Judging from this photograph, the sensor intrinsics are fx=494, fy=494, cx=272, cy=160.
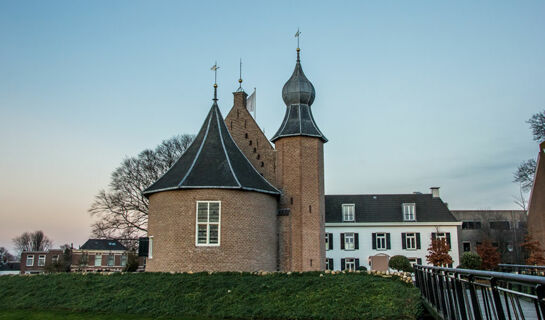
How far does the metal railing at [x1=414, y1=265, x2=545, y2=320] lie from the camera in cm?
405

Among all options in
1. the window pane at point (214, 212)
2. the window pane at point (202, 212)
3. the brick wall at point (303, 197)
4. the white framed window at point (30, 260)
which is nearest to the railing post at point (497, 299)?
the window pane at point (214, 212)

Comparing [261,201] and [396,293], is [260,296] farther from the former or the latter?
[261,201]

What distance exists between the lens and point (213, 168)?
75.9ft

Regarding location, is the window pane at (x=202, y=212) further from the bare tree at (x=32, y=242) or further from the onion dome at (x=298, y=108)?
the bare tree at (x=32, y=242)

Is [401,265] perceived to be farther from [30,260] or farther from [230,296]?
[30,260]

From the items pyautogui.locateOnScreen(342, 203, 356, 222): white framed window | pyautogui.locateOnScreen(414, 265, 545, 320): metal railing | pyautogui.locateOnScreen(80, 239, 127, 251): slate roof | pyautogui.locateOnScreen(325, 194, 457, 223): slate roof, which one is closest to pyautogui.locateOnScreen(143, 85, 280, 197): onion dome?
pyautogui.locateOnScreen(414, 265, 545, 320): metal railing

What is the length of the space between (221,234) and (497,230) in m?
47.0

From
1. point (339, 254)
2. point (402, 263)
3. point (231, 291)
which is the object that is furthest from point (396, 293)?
point (339, 254)

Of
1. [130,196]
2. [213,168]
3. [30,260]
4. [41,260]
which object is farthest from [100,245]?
[213,168]

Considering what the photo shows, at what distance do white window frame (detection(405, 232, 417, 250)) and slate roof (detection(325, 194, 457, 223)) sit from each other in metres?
1.32

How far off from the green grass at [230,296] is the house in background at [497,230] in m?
41.4

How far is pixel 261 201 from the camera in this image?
77.2 feet

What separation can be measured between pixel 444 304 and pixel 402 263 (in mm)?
25758

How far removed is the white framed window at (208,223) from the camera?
21859 mm
